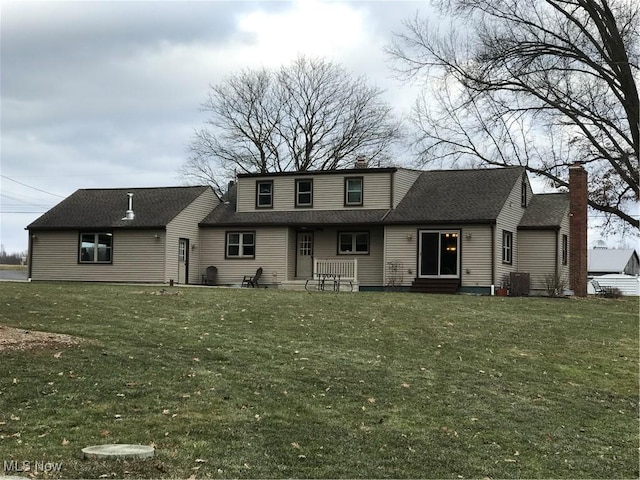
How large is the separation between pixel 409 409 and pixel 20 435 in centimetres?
429

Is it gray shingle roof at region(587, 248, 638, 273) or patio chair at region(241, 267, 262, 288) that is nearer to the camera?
patio chair at region(241, 267, 262, 288)

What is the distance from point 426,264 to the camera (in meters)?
25.8

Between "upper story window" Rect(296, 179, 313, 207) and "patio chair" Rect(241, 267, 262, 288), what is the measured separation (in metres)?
3.25

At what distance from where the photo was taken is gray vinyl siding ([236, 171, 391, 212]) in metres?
27.6

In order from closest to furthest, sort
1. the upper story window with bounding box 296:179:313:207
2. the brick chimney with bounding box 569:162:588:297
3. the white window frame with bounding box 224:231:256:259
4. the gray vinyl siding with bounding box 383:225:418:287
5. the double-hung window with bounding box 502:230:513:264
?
the gray vinyl siding with bounding box 383:225:418:287 → the double-hung window with bounding box 502:230:513:264 → the brick chimney with bounding box 569:162:588:297 → the white window frame with bounding box 224:231:256:259 → the upper story window with bounding box 296:179:313:207


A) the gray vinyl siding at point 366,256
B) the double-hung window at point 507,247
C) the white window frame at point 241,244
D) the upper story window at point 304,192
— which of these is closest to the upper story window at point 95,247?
the white window frame at point 241,244

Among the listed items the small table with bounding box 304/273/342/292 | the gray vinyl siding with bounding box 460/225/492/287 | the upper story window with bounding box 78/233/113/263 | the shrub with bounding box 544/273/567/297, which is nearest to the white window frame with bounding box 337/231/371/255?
the small table with bounding box 304/273/342/292

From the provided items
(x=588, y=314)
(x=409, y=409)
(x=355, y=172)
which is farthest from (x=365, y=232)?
(x=409, y=409)

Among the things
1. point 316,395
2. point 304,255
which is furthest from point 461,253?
point 316,395

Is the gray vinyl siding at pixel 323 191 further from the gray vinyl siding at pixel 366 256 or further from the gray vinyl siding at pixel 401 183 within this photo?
the gray vinyl siding at pixel 366 256

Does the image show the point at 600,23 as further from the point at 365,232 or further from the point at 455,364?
the point at 455,364

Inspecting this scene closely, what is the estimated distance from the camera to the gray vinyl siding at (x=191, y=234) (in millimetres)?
27500

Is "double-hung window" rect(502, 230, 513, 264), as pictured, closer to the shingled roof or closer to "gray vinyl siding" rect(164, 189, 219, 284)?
"gray vinyl siding" rect(164, 189, 219, 284)

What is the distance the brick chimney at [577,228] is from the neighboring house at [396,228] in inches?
12.4
